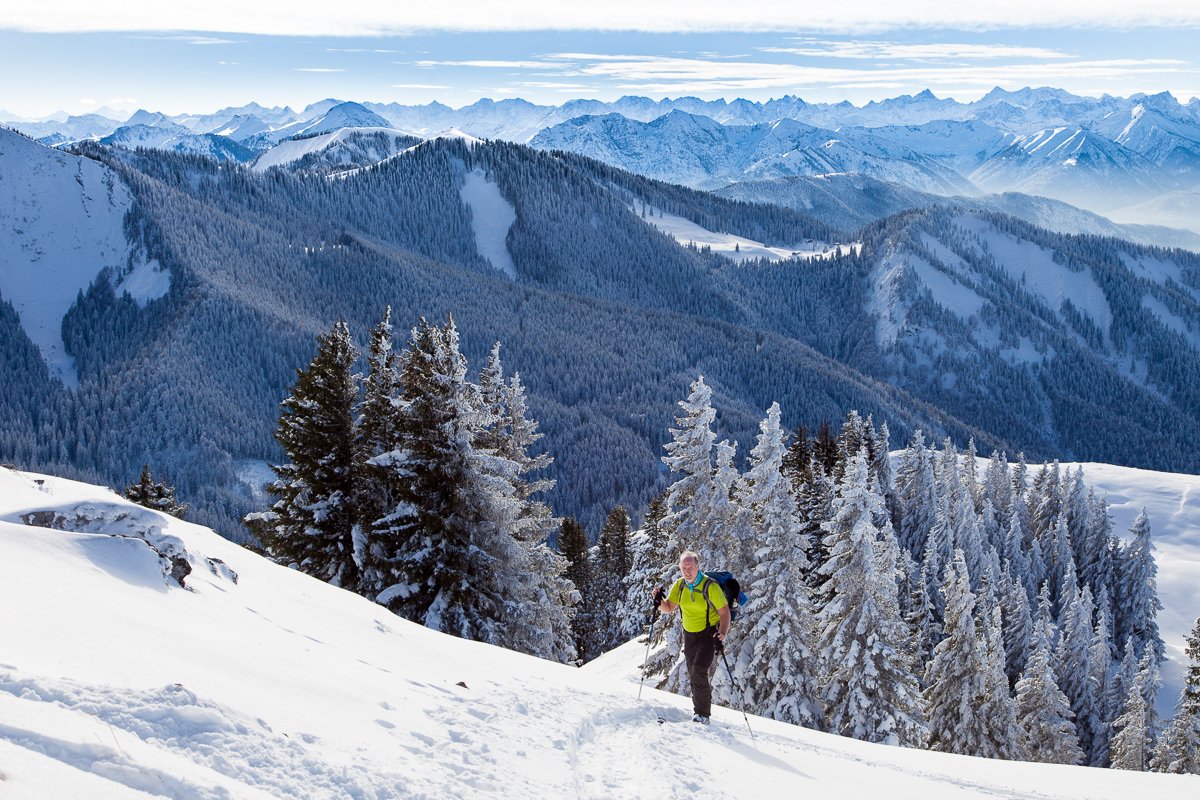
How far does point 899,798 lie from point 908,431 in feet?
489

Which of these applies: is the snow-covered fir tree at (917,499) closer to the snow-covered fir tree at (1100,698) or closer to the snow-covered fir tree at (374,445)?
the snow-covered fir tree at (1100,698)

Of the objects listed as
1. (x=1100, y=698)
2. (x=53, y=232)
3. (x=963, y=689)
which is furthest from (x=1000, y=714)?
(x=53, y=232)

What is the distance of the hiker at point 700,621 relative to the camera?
922 centimetres

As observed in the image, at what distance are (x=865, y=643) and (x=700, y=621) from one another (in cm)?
1304

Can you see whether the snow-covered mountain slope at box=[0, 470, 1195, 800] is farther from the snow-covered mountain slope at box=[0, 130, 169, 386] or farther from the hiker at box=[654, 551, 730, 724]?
the snow-covered mountain slope at box=[0, 130, 169, 386]

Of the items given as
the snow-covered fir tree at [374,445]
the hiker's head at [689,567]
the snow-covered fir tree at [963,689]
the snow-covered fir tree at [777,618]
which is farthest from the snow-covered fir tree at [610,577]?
the hiker's head at [689,567]

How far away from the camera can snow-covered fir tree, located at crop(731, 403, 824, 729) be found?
18.8 m

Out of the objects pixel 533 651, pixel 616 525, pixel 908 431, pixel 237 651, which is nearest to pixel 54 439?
pixel 616 525

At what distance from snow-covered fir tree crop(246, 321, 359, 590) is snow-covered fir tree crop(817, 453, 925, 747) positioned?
14078 mm

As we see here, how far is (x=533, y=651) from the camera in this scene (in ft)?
60.1

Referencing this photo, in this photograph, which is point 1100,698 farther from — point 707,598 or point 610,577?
point 707,598

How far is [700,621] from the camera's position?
9.30 metres

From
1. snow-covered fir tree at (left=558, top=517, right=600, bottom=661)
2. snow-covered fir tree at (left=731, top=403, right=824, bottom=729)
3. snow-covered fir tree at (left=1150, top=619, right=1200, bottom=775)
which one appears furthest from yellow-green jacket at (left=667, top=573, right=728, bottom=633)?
snow-covered fir tree at (left=558, top=517, right=600, bottom=661)

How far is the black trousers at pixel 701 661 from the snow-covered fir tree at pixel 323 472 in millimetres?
12351
